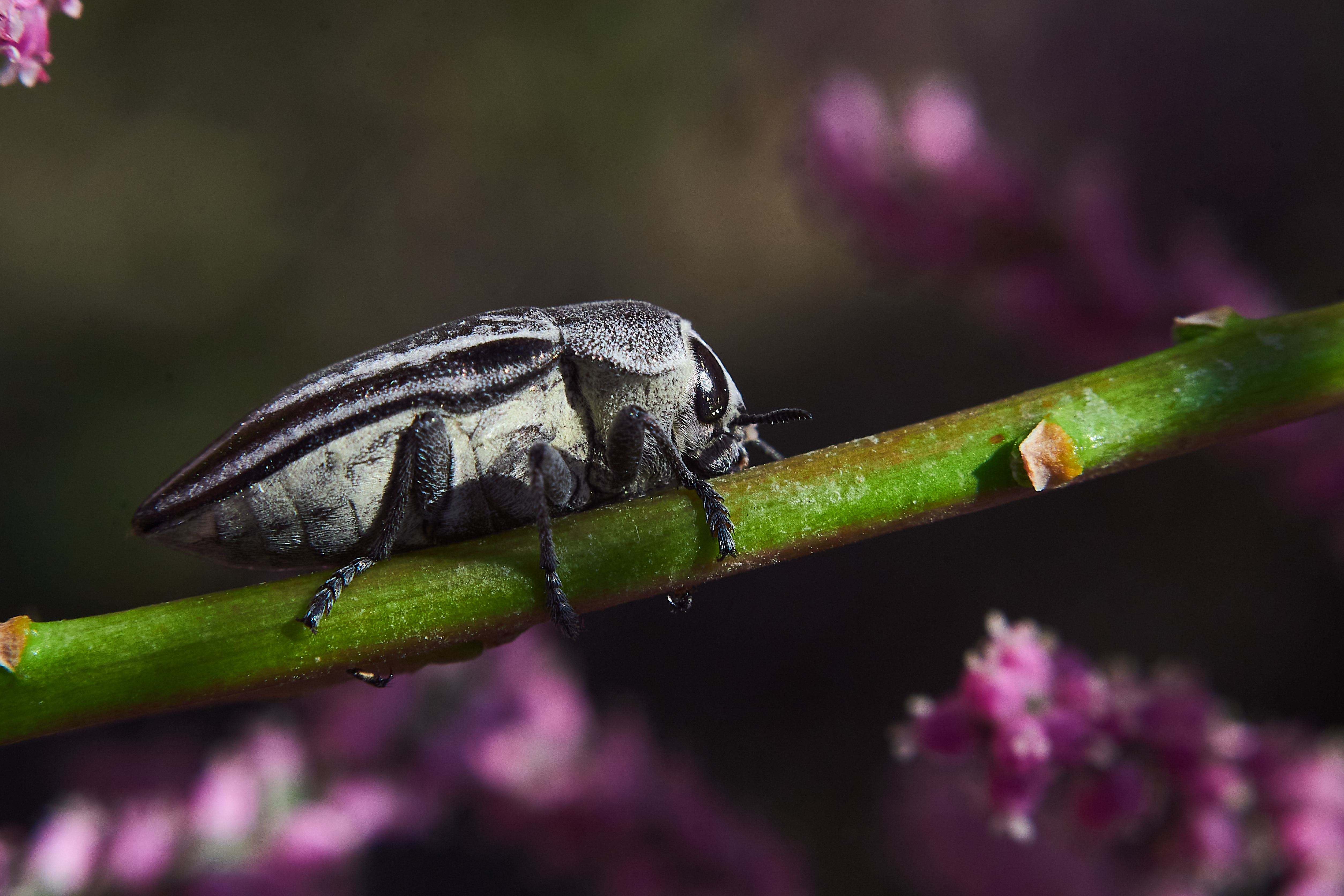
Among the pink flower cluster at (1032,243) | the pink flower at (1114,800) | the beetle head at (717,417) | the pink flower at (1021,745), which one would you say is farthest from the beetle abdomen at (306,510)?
the pink flower cluster at (1032,243)

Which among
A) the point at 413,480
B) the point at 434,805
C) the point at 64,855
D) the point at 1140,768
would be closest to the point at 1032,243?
the point at 1140,768

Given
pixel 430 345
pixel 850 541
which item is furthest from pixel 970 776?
pixel 430 345

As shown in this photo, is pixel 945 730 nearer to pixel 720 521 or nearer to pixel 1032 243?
pixel 720 521

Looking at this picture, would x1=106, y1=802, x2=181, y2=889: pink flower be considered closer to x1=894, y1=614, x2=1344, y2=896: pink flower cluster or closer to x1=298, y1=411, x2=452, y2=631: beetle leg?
x1=298, y1=411, x2=452, y2=631: beetle leg

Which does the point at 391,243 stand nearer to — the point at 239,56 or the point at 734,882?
the point at 239,56

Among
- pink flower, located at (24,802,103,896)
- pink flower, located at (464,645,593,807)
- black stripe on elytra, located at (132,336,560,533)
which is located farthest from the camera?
pink flower, located at (464,645,593,807)

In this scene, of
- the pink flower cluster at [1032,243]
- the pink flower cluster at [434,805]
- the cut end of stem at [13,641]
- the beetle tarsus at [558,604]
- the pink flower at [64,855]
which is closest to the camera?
the cut end of stem at [13,641]

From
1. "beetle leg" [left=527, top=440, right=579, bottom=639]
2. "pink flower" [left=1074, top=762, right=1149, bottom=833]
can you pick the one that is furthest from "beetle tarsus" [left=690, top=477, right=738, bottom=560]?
"pink flower" [left=1074, top=762, right=1149, bottom=833]

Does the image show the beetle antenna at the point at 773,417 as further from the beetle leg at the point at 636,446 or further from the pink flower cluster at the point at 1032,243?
the pink flower cluster at the point at 1032,243
